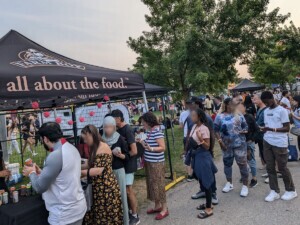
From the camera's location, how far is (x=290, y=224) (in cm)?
389

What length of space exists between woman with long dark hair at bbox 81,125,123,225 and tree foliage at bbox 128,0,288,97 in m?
10.8

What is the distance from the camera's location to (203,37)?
1348 centimetres

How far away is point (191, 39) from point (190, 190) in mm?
8975

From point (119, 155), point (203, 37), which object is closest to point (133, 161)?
point (119, 155)

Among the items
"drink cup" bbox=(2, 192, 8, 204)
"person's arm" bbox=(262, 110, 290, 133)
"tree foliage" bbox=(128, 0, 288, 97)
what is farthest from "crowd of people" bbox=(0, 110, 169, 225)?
"tree foliage" bbox=(128, 0, 288, 97)

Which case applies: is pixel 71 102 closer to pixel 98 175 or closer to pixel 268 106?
pixel 98 175

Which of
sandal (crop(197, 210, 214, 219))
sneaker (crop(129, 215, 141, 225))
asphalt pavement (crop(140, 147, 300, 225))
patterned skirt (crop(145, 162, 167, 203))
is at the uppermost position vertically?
patterned skirt (crop(145, 162, 167, 203))

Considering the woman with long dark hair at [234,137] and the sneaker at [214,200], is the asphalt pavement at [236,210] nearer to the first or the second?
the sneaker at [214,200]

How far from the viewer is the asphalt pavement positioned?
412cm

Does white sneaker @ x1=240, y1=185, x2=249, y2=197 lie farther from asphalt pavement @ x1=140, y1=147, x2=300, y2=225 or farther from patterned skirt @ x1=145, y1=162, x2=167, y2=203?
patterned skirt @ x1=145, y1=162, x2=167, y2=203

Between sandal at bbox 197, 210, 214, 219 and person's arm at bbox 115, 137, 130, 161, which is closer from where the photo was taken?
person's arm at bbox 115, 137, 130, 161

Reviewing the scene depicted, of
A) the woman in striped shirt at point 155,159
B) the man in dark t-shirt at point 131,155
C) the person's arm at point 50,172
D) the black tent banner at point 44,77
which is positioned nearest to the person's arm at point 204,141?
the woman in striped shirt at point 155,159

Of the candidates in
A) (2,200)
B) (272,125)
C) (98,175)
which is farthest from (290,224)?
(2,200)

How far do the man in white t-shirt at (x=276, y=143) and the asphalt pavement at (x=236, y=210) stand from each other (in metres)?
0.18
